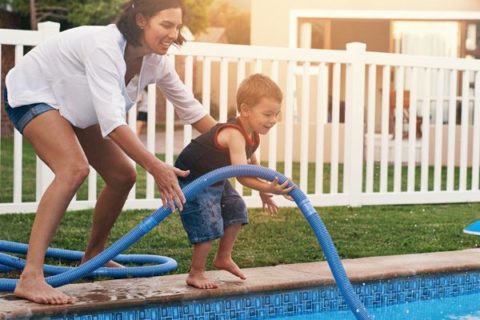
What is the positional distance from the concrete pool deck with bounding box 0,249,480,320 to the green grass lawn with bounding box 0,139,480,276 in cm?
33

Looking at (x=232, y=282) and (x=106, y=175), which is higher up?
(x=106, y=175)

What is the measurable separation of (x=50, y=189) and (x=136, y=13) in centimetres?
79

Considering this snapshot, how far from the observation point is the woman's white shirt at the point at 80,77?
3758 millimetres

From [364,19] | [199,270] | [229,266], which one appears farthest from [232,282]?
[364,19]

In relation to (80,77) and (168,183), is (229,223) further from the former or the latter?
(80,77)

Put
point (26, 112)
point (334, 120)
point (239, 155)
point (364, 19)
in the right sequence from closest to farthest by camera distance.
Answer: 1. point (26, 112)
2. point (239, 155)
3. point (334, 120)
4. point (364, 19)

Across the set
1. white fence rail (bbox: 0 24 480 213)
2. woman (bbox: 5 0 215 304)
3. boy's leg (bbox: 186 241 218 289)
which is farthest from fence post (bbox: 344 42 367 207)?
woman (bbox: 5 0 215 304)

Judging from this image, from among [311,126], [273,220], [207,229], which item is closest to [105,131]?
[207,229]

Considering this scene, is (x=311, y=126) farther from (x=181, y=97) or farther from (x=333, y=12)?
(x=181, y=97)

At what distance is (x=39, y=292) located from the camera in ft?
12.4

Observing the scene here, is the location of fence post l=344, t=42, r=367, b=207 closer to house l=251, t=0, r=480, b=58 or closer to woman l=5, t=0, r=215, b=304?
woman l=5, t=0, r=215, b=304

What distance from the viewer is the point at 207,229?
13.6 feet

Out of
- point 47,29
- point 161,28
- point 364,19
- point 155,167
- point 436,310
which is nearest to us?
point 155,167

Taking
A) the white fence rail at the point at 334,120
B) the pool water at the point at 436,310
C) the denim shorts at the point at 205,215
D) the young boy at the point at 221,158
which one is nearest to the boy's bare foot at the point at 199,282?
the young boy at the point at 221,158
